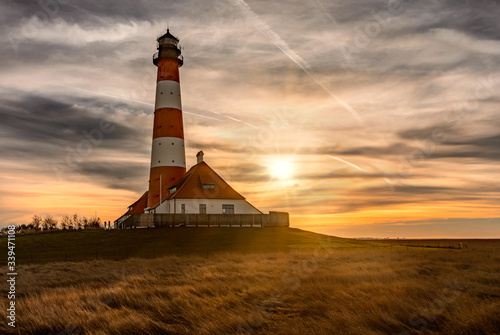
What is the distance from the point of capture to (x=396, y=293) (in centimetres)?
Answer: 1304

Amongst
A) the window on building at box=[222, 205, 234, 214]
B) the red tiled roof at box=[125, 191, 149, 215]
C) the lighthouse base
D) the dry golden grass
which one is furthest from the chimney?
the dry golden grass

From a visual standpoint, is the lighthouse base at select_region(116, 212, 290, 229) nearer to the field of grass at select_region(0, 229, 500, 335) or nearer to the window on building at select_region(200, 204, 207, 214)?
the window on building at select_region(200, 204, 207, 214)

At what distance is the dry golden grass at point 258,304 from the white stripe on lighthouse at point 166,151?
96.7ft

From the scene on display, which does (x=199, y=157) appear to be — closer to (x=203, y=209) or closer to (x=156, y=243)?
(x=203, y=209)

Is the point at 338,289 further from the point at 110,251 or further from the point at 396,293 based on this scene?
the point at 110,251

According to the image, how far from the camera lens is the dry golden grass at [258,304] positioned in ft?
31.4

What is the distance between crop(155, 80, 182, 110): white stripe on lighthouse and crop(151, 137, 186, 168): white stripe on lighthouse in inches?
170

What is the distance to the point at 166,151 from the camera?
160ft

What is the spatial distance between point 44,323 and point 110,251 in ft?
75.2

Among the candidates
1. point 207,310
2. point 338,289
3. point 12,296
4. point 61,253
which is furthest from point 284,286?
point 61,253

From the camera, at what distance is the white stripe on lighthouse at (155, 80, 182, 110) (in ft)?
163

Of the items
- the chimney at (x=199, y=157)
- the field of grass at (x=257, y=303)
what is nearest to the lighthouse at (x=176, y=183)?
the chimney at (x=199, y=157)

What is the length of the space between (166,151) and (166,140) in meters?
1.33

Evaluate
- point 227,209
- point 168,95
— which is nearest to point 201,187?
point 227,209
